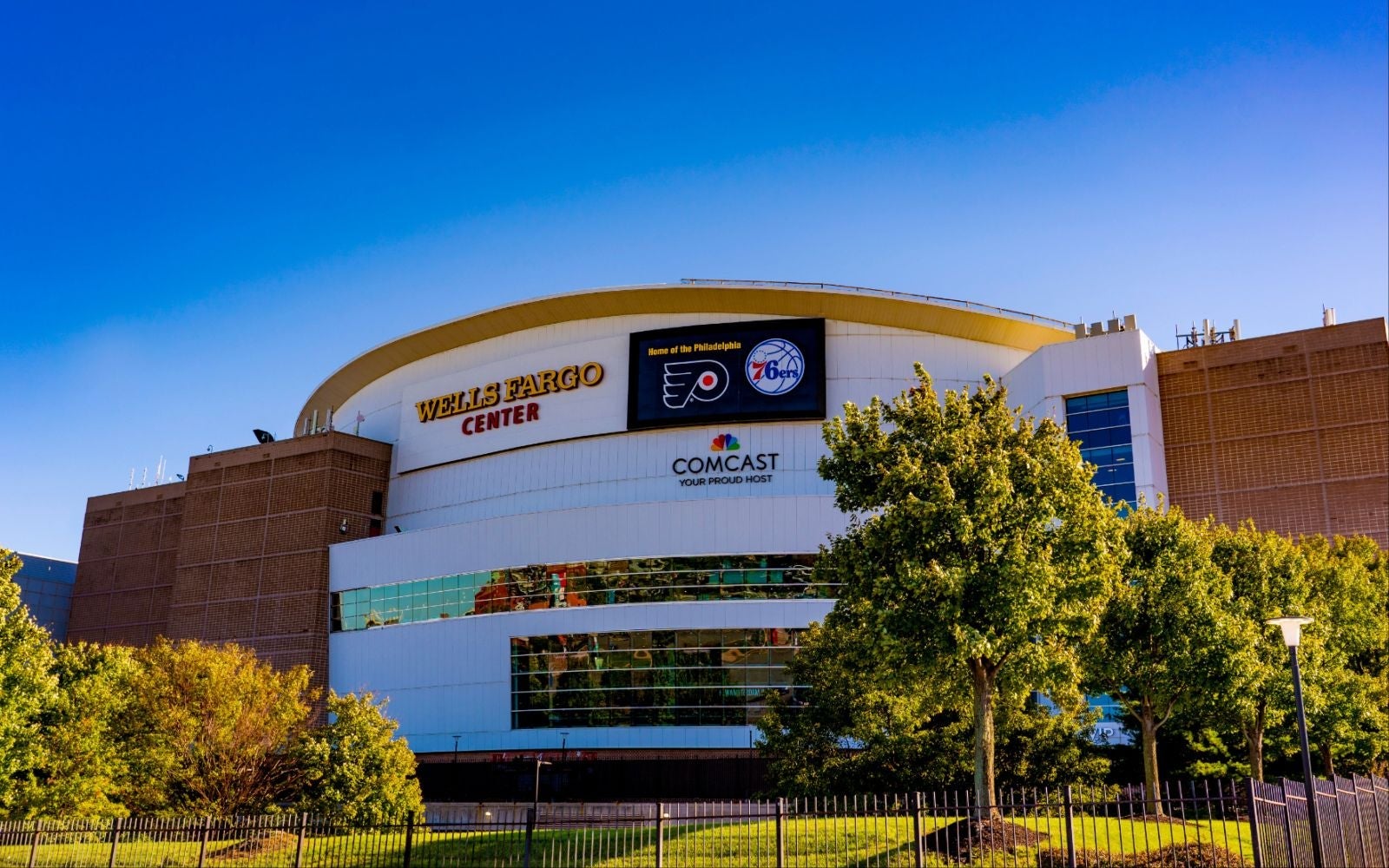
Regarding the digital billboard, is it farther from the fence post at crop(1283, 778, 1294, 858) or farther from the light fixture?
the fence post at crop(1283, 778, 1294, 858)

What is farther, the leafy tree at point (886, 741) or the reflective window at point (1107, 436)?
the reflective window at point (1107, 436)

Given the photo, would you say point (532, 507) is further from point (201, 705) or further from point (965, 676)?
point (965, 676)

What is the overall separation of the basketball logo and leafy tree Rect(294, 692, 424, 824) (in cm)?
3694

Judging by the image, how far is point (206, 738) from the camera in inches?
1549

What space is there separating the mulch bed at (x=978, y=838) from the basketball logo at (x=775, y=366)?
46322mm

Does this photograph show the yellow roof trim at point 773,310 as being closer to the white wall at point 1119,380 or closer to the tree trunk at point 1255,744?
the white wall at point 1119,380

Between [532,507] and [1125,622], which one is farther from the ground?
[532,507]

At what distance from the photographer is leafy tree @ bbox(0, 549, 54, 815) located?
34719mm

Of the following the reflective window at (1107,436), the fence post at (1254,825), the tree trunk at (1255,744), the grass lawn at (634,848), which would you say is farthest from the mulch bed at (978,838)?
the reflective window at (1107,436)

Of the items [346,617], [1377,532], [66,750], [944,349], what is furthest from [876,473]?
[346,617]

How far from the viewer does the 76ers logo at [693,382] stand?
2788 inches

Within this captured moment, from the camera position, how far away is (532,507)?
243ft

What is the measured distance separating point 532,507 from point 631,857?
49.9 meters

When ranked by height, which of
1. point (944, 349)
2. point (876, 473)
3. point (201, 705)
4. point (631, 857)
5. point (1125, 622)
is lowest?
point (631, 857)
